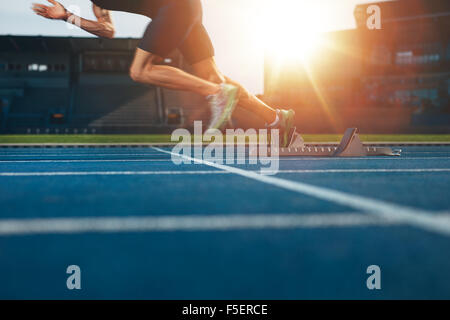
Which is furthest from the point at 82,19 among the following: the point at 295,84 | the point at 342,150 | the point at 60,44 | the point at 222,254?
the point at 295,84

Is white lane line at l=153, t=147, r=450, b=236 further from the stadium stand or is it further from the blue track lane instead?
the stadium stand

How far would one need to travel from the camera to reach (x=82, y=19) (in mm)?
5723

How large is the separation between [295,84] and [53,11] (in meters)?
38.9

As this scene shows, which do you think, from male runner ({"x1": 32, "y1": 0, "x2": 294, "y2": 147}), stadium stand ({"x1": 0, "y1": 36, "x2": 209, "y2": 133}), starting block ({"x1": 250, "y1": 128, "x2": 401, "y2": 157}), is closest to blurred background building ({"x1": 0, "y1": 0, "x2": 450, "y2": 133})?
stadium stand ({"x1": 0, "y1": 36, "x2": 209, "y2": 133})

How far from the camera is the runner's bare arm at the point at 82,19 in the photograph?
535 cm

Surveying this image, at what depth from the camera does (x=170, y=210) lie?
Answer: 248 centimetres

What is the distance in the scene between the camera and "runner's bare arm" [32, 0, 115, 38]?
5.35 meters

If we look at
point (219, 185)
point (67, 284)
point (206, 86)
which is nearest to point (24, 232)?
point (67, 284)

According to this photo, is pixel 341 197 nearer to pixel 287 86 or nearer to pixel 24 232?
pixel 24 232

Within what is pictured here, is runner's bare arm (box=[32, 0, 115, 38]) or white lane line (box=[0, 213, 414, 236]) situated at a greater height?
runner's bare arm (box=[32, 0, 115, 38])

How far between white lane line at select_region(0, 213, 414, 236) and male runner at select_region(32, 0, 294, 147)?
2967mm

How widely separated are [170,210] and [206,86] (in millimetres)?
3124

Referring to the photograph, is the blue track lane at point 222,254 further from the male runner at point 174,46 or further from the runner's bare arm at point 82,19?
the runner's bare arm at point 82,19

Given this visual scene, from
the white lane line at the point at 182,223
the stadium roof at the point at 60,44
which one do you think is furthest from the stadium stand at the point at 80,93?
the white lane line at the point at 182,223
